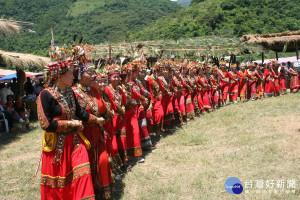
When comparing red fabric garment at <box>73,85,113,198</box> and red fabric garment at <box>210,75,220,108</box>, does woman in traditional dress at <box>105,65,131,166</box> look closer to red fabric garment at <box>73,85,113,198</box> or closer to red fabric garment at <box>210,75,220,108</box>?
red fabric garment at <box>73,85,113,198</box>

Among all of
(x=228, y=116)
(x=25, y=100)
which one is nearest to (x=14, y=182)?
(x=228, y=116)

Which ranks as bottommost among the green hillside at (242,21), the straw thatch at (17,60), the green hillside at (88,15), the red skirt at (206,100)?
the red skirt at (206,100)

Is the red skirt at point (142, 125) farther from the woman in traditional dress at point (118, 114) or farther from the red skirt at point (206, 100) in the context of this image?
the red skirt at point (206, 100)

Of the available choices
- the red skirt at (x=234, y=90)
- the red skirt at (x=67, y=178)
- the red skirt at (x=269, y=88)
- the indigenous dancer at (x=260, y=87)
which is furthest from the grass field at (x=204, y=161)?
the red skirt at (x=269, y=88)

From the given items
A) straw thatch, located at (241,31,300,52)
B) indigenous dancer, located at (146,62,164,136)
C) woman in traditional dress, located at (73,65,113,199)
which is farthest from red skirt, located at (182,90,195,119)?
straw thatch, located at (241,31,300,52)

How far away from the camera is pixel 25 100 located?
1278cm

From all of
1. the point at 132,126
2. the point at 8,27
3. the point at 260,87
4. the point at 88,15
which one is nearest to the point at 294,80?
the point at 260,87

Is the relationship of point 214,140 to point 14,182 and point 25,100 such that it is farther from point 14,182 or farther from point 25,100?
point 25,100

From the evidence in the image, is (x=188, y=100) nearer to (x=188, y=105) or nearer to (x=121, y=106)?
(x=188, y=105)

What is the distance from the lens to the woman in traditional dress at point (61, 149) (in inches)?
128

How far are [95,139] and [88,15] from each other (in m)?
85.8

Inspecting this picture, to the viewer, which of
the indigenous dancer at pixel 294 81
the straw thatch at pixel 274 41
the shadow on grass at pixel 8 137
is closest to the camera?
the shadow on grass at pixel 8 137

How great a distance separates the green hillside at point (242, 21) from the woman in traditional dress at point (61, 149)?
30518 millimetres

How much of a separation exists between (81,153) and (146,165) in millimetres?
2486
